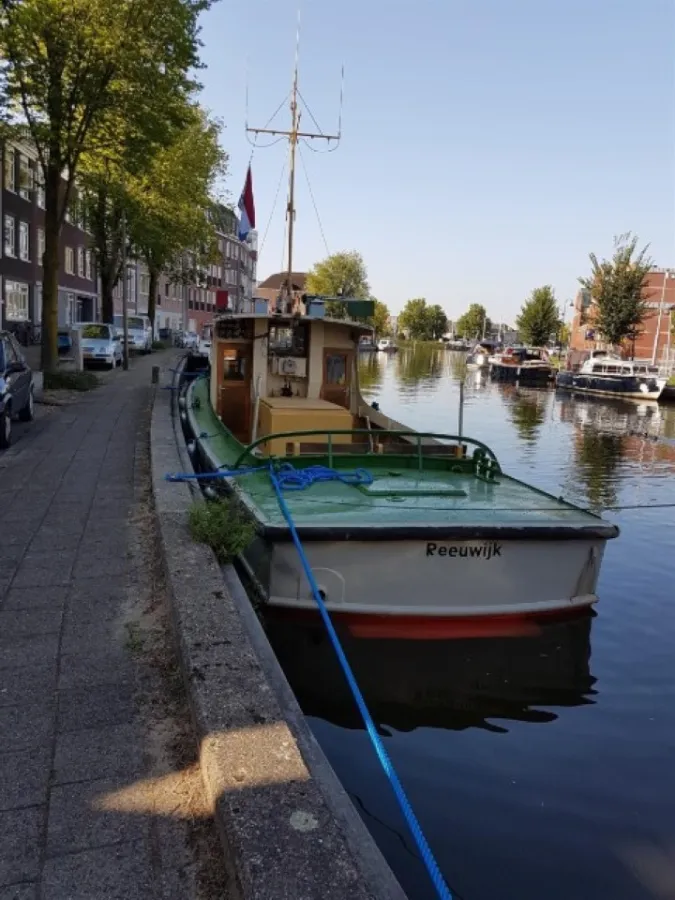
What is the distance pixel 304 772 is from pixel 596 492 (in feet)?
47.4

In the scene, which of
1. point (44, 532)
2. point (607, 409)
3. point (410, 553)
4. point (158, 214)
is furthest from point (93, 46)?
point (607, 409)

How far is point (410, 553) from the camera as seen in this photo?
21.2 feet

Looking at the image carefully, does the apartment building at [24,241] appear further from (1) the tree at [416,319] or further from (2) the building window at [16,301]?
(1) the tree at [416,319]

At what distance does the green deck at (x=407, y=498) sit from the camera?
262 inches

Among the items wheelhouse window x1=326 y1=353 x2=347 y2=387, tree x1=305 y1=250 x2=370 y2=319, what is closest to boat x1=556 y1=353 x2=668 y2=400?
wheelhouse window x1=326 y1=353 x2=347 y2=387

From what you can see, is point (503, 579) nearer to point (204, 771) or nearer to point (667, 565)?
point (204, 771)

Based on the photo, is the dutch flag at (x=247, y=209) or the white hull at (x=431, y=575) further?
the dutch flag at (x=247, y=209)

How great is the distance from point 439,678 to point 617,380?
1598 inches

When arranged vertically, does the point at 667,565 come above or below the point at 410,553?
below

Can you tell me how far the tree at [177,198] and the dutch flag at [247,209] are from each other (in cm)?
1735

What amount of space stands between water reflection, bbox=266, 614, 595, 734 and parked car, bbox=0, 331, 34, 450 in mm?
6514

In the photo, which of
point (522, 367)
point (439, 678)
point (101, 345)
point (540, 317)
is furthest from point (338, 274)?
point (439, 678)

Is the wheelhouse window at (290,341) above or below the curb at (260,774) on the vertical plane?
above

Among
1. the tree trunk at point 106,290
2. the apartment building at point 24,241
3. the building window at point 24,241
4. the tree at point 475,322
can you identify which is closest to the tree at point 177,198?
the tree trunk at point 106,290
